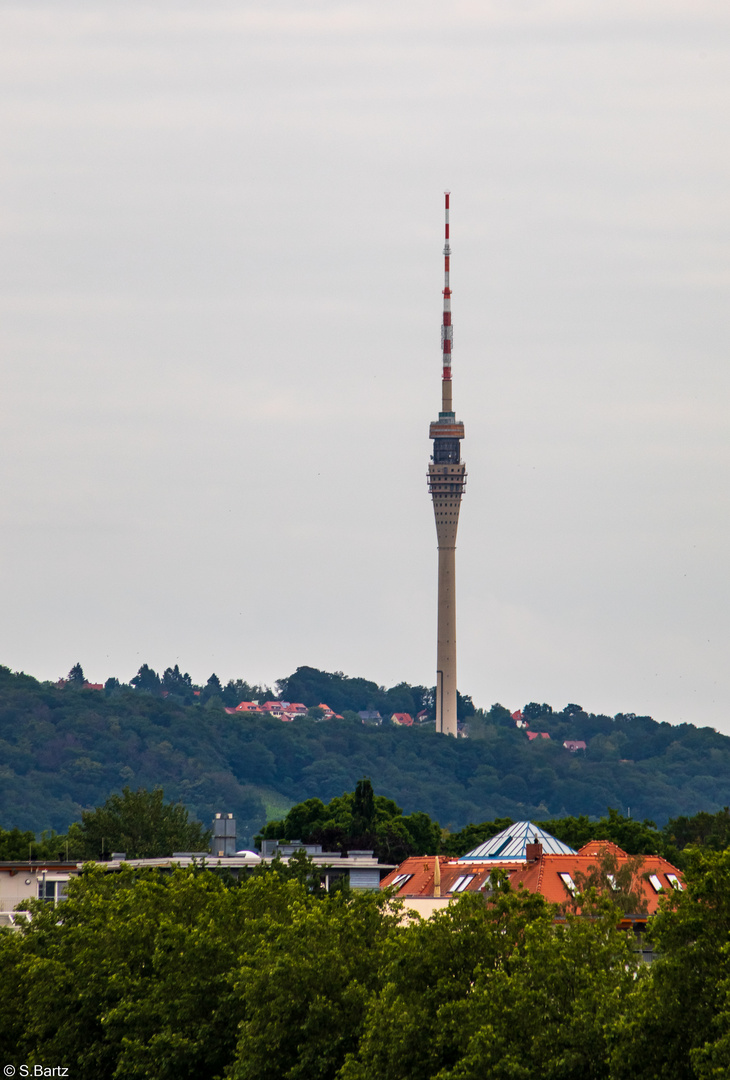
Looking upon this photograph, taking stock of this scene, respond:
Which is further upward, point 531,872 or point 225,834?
point 225,834

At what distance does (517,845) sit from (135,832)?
102 ft

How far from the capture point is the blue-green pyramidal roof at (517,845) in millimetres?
111375

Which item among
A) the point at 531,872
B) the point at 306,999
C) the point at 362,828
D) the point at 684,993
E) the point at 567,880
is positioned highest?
the point at 362,828

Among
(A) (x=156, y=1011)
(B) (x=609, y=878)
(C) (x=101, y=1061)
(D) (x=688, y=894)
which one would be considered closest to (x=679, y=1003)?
(D) (x=688, y=894)

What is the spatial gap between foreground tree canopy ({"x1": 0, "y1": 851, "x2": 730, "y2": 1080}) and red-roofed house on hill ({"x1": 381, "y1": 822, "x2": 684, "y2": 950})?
1114 inches

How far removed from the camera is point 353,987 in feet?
158

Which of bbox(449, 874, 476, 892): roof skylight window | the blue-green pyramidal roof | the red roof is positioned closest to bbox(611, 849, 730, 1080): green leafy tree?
the red roof

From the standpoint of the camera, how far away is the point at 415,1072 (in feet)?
145

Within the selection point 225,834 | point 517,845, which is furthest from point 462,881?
point 225,834

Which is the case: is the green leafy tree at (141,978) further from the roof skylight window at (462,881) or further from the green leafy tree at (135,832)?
the green leafy tree at (135,832)

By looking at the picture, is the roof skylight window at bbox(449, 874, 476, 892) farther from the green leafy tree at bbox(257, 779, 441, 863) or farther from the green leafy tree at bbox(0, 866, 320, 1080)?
the green leafy tree at bbox(0, 866, 320, 1080)

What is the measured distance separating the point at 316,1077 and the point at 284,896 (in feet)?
33.0

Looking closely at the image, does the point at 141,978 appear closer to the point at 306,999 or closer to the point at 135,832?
the point at 306,999

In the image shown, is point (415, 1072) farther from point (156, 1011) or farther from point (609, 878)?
point (609, 878)
